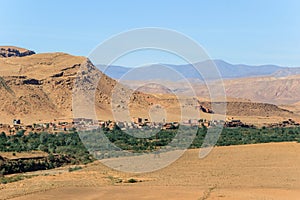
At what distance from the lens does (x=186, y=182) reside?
3055cm

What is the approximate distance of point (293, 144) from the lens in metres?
50.8

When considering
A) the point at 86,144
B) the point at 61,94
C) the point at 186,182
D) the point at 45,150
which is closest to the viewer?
the point at 186,182

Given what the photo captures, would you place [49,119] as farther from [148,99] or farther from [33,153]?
[33,153]

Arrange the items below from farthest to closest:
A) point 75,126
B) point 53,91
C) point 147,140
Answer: point 53,91
point 75,126
point 147,140

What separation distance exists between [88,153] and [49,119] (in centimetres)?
4065

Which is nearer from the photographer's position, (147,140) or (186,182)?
(186,182)

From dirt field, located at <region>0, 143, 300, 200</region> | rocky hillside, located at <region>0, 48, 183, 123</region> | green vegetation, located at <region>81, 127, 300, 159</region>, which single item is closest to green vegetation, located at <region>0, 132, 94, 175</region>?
green vegetation, located at <region>81, 127, 300, 159</region>

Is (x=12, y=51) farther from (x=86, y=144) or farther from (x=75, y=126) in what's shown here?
(x=86, y=144)

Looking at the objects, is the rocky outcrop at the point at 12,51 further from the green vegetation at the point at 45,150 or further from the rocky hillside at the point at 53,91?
the green vegetation at the point at 45,150

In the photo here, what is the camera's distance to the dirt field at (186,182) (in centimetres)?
2552

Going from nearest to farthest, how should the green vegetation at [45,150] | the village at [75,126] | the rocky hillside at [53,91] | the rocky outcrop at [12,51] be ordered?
the green vegetation at [45,150] < the village at [75,126] < the rocky hillside at [53,91] < the rocky outcrop at [12,51]

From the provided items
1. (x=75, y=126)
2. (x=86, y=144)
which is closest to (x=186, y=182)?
(x=86, y=144)

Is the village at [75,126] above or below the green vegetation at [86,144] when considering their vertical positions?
above

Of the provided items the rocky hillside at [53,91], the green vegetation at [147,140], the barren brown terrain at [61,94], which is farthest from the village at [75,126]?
the rocky hillside at [53,91]
